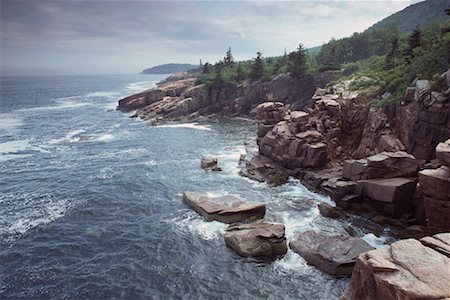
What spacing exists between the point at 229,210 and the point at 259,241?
7.04 meters

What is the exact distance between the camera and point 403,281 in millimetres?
14312

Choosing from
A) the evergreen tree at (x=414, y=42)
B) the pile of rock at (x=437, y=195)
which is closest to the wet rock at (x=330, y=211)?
the pile of rock at (x=437, y=195)

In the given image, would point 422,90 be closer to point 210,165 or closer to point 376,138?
point 376,138

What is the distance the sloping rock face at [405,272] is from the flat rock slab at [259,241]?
44.1 feet

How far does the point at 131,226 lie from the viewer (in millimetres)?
36750

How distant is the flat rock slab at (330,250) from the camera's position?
90.8ft

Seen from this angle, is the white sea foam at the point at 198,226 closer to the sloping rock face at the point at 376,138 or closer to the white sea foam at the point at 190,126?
the sloping rock face at the point at 376,138

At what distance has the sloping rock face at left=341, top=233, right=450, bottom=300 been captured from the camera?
1376cm

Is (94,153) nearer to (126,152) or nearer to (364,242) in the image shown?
(126,152)

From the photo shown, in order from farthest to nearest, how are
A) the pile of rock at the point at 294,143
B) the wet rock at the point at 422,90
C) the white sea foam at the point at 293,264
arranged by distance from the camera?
the pile of rock at the point at 294,143
the wet rock at the point at 422,90
the white sea foam at the point at 293,264

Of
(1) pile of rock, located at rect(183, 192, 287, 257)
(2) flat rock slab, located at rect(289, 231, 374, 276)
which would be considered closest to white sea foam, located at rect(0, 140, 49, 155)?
(1) pile of rock, located at rect(183, 192, 287, 257)

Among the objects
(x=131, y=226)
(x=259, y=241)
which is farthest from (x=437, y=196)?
(x=131, y=226)

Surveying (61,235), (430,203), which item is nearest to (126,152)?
(61,235)

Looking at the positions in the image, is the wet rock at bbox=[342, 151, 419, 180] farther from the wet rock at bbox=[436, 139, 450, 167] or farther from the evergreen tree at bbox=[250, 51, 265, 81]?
the evergreen tree at bbox=[250, 51, 265, 81]
